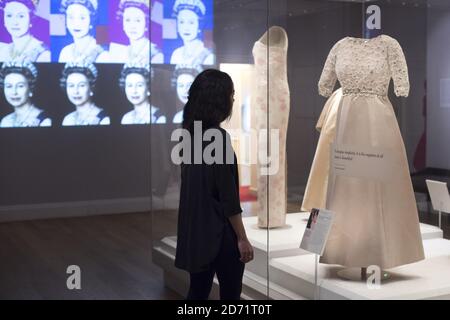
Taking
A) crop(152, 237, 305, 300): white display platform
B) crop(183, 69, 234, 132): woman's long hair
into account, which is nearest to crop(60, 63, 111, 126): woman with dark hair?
crop(152, 237, 305, 300): white display platform

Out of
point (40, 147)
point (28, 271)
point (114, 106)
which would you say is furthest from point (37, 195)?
point (28, 271)

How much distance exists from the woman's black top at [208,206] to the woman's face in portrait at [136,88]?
5205mm

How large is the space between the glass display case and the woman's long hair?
0.44 meters

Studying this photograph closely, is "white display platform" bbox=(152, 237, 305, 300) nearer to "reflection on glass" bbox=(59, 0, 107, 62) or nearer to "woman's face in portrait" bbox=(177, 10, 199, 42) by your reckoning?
"woman's face in portrait" bbox=(177, 10, 199, 42)

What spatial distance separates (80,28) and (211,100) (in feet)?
16.6

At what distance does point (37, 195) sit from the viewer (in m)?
7.45

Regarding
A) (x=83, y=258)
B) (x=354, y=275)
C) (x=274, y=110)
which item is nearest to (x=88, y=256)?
(x=83, y=258)

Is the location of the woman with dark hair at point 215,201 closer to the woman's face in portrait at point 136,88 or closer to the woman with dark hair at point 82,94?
the woman with dark hair at point 82,94

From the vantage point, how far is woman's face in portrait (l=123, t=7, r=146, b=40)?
762 cm

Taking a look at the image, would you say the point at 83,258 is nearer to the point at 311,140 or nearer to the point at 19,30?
the point at 311,140

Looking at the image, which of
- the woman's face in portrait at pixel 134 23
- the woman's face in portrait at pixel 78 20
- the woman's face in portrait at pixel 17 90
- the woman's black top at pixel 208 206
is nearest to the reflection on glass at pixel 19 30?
the woman's face in portrait at pixel 17 90

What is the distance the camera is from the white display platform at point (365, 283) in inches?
135
